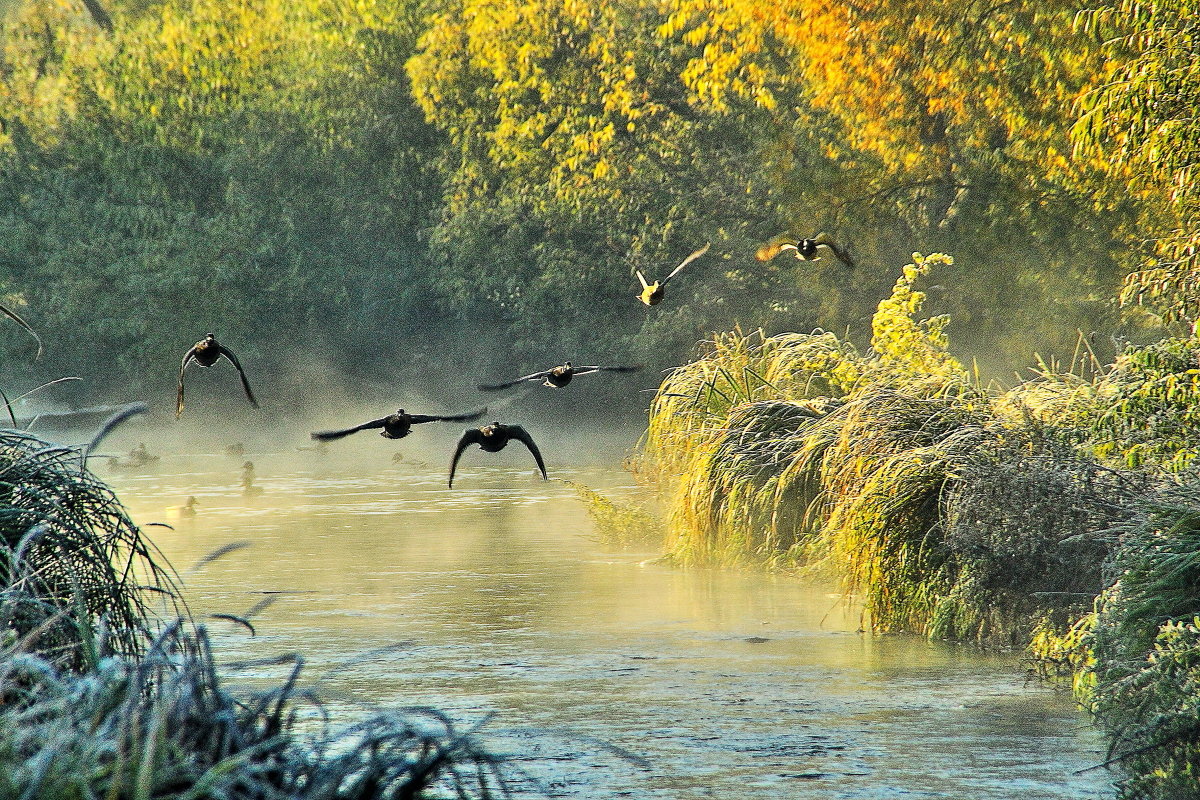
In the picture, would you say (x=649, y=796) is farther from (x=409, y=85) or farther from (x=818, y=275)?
(x=409, y=85)

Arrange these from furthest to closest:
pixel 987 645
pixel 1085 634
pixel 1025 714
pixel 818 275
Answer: pixel 818 275 < pixel 987 645 < pixel 1025 714 < pixel 1085 634

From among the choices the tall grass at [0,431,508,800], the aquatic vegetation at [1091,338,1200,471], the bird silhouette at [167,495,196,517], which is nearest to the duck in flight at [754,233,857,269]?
the aquatic vegetation at [1091,338,1200,471]

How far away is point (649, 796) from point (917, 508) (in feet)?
12.4

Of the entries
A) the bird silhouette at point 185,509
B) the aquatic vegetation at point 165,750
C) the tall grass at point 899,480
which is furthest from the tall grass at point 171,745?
the bird silhouette at point 185,509

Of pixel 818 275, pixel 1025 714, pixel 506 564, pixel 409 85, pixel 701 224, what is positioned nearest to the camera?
pixel 1025 714

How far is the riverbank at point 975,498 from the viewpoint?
741 cm

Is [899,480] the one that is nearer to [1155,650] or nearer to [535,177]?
[1155,650]

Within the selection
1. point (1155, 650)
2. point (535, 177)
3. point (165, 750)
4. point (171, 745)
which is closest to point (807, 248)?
point (1155, 650)

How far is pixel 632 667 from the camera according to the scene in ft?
35.6

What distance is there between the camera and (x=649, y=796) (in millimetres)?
7914

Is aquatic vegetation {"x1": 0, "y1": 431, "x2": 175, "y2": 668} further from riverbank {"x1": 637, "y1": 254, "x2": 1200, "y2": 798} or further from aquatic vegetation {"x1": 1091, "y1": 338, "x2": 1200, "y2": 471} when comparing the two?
aquatic vegetation {"x1": 1091, "y1": 338, "x2": 1200, "y2": 471}

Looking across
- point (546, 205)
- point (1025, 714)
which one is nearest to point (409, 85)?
point (546, 205)

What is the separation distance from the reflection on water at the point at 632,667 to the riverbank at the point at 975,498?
36 centimetres

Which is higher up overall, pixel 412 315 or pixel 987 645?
pixel 412 315
